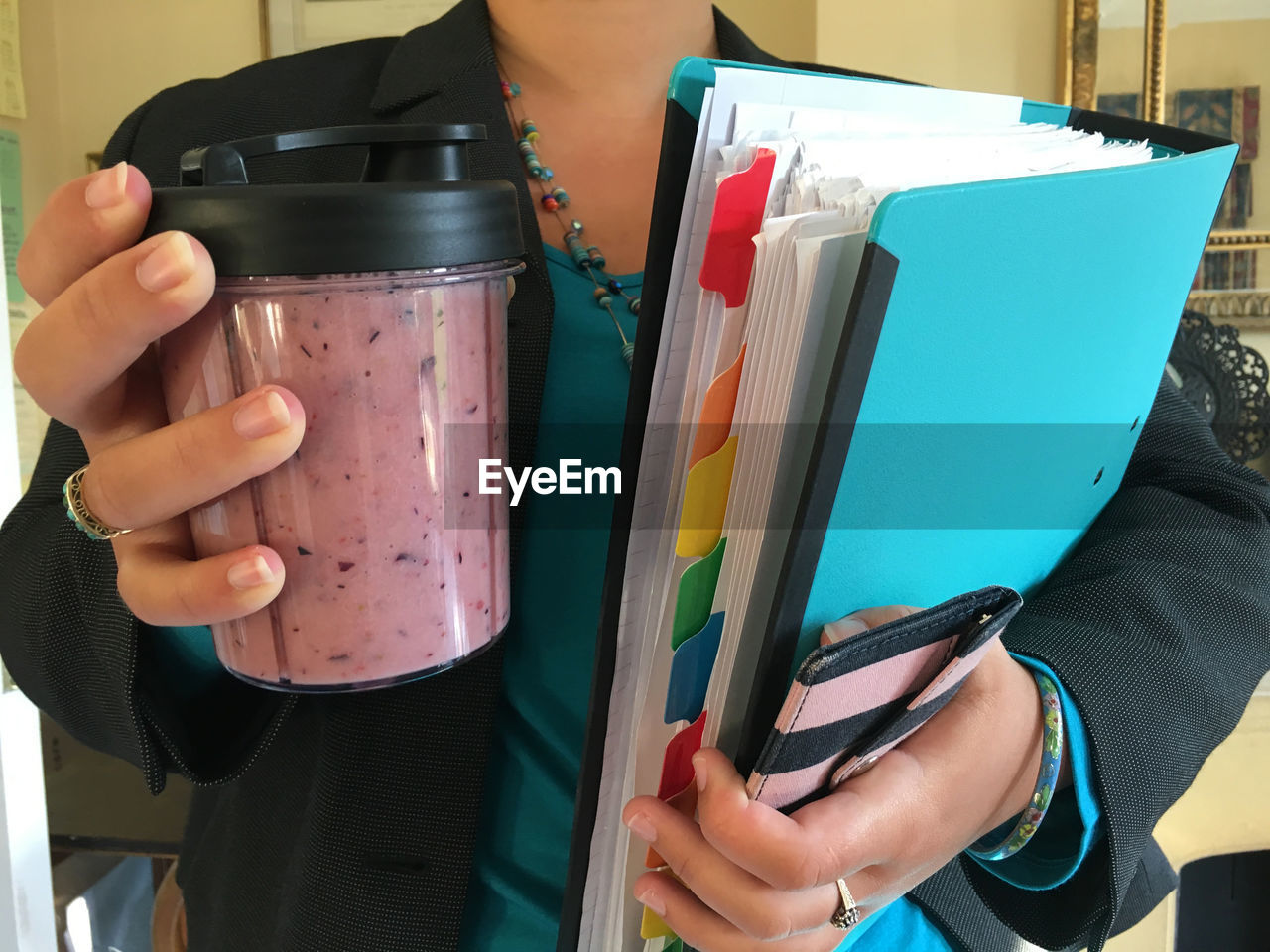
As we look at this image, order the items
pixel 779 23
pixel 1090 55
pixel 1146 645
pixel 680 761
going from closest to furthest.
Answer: pixel 680 761 → pixel 1146 645 → pixel 1090 55 → pixel 779 23

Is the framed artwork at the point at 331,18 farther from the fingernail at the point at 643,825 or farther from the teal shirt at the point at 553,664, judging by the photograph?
the fingernail at the point at 643,825

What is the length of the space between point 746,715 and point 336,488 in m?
0.20

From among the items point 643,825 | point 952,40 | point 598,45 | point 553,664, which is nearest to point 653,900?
point 643,825

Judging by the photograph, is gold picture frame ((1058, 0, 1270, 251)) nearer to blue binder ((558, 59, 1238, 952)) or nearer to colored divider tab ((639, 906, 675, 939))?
blue binder ((558, 59, 1238, 952))

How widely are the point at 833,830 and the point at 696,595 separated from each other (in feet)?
0.37

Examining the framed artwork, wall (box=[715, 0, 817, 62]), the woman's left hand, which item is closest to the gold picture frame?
wall (box=[715, 0, 817, 62])

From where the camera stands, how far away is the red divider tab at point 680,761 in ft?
1.37

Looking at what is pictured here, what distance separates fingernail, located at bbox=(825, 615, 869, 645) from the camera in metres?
0.37

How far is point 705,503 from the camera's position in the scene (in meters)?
0.39

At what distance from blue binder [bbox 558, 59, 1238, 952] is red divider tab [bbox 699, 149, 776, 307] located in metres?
0.03

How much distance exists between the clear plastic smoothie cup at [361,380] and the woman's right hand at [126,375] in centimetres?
2

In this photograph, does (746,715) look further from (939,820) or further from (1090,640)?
(1090,640)

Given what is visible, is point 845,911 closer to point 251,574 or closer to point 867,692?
point 867,692

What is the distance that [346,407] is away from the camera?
0.37m
